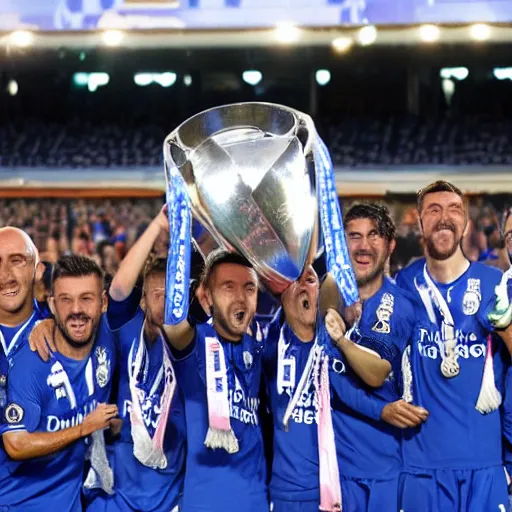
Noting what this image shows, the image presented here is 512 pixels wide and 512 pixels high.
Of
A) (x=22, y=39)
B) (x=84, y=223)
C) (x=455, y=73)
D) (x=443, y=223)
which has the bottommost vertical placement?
(x=443, y=223)

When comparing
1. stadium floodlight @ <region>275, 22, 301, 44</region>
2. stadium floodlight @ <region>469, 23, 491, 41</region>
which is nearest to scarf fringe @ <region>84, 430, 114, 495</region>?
stadium floodlight @ <region>469, 23, 491, 41</region>

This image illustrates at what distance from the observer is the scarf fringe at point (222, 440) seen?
152 inches

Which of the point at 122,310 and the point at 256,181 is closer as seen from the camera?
the point at 256,181

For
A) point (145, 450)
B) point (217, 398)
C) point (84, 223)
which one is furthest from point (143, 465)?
point (84, 223)

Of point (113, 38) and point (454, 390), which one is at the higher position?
point (113, 38)

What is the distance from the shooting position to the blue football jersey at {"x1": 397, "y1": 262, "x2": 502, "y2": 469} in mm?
4180

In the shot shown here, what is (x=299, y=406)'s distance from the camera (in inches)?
160

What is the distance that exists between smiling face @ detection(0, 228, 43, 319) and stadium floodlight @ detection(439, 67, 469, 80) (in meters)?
9.04

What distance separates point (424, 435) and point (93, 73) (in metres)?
9.43

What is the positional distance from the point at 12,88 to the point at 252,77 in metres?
3.06

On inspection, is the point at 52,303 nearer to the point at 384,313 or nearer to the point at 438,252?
the point at 384,313

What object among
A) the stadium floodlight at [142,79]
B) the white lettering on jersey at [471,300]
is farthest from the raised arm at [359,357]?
the stadium floodlight at [142,79]

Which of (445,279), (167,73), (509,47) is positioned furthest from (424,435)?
(167,73)

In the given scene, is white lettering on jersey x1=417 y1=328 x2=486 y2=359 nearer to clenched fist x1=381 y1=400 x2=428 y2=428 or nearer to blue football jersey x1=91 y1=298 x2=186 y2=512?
clenched fist x1=381 y1=400 x2=428 y2=428
